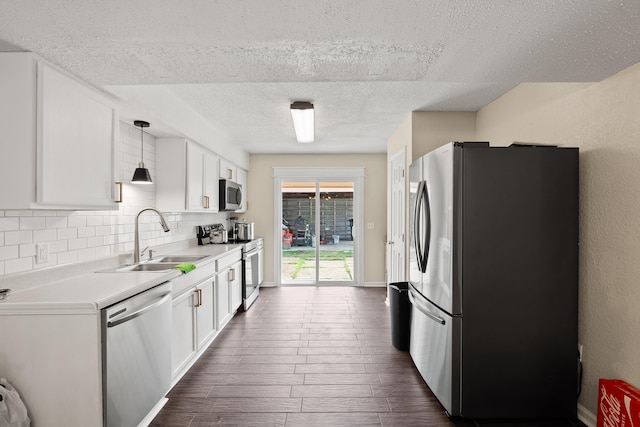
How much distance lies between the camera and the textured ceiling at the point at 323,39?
148 centimetres

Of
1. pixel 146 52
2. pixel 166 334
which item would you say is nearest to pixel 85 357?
pixel 166 334

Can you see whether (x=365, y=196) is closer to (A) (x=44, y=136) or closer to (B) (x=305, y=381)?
(B) (x=305, y=381)

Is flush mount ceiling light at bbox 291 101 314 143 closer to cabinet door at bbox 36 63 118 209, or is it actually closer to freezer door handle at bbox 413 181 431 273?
freezer door handle at bbox 413 181 431 273

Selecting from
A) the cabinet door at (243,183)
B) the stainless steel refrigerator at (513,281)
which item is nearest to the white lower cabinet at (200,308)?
the cabinet door at (243,183)

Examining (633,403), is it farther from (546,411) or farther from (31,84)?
(31,84)

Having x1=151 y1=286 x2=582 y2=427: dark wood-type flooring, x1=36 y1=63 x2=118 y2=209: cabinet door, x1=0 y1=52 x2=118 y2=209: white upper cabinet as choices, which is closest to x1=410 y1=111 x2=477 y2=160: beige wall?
x1=151 y1=286 x2=582 y2=427: dark wood-type flooring

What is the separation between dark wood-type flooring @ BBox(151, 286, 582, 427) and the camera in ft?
7.95

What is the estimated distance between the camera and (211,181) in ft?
15.0

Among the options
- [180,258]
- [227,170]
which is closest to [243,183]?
[227,170]

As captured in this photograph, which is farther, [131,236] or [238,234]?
[238,234]

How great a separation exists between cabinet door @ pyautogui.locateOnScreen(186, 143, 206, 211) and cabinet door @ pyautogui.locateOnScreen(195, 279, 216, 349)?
920mm

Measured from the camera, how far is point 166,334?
8.20 ft

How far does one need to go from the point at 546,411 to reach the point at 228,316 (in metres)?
3.14

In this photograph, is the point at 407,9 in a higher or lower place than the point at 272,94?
lower
